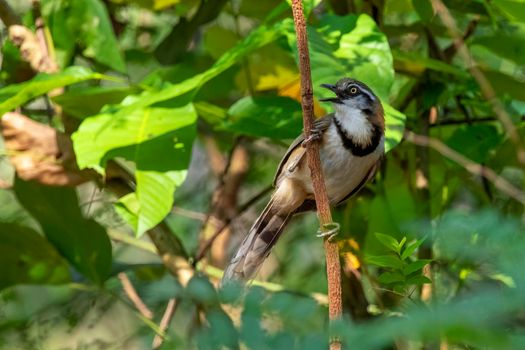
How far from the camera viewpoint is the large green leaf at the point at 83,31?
123 inches

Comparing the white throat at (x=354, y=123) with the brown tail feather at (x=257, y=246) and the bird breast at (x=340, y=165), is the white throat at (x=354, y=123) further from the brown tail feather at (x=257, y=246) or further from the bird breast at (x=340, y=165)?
the brown tail feather at (x=257, y=246)

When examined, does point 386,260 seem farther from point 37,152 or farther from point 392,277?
point 37,152

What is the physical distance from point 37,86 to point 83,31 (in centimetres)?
56

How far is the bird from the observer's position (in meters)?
2.77

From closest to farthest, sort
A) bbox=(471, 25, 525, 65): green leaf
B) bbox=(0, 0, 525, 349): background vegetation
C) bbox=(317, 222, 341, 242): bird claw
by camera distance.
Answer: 1. bbox=(317, 222, 341, 242): bird claw
2. bbox=(0, 0, 525, 349): background vegetation
3. bbox=(471, 25, 525, 65): green leaf

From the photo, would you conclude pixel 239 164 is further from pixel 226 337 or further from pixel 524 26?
pixel 226 337

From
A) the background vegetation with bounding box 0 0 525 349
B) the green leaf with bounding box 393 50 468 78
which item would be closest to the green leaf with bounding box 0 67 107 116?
the background vegetation with bounding box 0 0 525 349

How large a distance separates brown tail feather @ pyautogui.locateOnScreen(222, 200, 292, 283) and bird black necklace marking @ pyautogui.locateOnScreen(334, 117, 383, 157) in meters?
Result: 0.29

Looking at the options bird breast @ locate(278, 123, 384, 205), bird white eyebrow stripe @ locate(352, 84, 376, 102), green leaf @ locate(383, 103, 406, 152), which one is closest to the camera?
green leaf @ locate(383, 103, 406, 152)

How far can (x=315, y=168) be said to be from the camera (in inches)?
A: 70.7

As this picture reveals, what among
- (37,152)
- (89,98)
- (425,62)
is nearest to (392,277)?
(425,62)

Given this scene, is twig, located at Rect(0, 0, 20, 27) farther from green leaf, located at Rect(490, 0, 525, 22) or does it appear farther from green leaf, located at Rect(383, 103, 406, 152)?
green leaf, located at Rect(490, 0, 525, 22)

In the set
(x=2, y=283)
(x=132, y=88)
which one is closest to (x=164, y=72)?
(x=132, y=88)

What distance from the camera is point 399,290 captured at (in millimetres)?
1835
